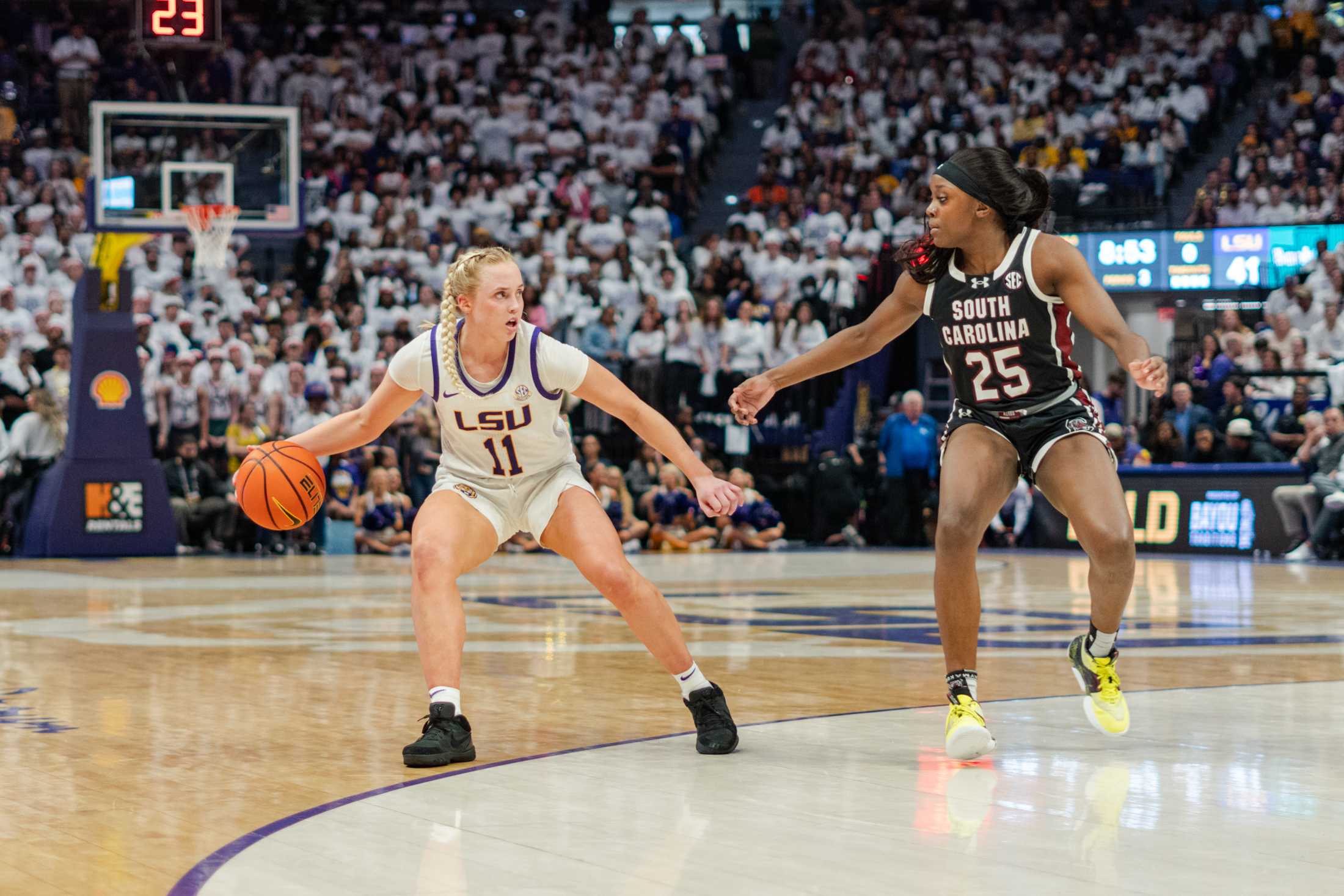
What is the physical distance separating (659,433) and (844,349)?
831mm

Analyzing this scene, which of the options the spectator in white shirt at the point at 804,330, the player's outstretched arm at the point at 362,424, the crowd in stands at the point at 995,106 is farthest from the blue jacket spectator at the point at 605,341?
the player's outstretched arm at the point at 362,424

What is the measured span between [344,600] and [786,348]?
952cm

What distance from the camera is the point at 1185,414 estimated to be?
61.8 feet

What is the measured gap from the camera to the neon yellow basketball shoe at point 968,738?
5324 millimetres

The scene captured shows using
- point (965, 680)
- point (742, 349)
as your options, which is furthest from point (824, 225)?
point (965, 680)

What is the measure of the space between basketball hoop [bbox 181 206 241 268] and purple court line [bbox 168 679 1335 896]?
42.6 ft

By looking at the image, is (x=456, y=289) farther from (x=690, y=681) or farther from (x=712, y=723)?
(x=712, y=723)

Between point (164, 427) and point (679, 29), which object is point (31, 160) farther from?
point (679, 29)

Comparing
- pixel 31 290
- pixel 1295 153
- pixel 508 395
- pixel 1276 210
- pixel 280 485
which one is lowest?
pixel 280 485

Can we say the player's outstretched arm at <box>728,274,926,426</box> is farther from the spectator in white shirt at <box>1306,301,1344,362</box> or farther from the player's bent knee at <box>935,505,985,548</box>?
the spectator in white shirt at <box>1306,301,1344,362</box>

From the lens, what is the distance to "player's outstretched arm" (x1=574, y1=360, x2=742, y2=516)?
214 inches

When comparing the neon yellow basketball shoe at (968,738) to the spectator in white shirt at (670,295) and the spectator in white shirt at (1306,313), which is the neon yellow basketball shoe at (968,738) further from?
the spectator in white shirt at (1306,313)

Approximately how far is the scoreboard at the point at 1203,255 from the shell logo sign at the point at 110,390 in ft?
37.7

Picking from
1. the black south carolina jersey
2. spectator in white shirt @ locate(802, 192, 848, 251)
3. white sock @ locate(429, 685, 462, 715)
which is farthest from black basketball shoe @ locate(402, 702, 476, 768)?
spectator in white shirt @ locate(802, 192, 848, 251)
